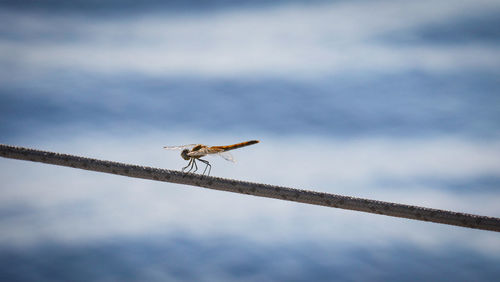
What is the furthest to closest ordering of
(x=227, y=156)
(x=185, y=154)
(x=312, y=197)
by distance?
(x=227, y=156) → (x=185, y=154) → (x=312, y=197)

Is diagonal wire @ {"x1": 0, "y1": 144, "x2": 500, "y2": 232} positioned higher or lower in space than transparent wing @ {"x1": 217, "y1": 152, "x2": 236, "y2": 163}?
lower

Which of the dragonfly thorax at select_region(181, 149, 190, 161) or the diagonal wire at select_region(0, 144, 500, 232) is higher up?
the dragonfly thorax at select_region(181, 149, 190, 161)

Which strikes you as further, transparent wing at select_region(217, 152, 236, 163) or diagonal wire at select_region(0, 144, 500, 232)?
transparent wing at select_region(217, 152, 236, 163)

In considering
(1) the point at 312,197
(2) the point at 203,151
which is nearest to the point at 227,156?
(2) the point at 203,151

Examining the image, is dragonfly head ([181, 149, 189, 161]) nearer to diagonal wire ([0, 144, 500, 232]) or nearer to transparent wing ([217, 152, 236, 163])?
transparent wing ([217, 152, 236, 163])

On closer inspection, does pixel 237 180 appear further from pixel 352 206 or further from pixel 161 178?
pixel 352 206

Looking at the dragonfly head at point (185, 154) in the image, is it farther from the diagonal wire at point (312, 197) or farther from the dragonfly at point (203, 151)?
the diagonal wire at point (312, 197)

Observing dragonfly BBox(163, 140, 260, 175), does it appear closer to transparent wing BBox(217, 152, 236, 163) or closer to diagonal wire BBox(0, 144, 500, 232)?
transparent wing BBox(217, 152, 236, 163)

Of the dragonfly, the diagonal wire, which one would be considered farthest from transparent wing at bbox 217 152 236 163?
the diagonal wire

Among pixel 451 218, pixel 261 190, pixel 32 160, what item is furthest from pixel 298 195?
pixel 32 160

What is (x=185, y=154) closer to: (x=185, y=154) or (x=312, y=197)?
(x=185, y=154)

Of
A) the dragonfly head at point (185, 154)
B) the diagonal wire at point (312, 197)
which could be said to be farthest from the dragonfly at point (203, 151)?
the diagonal wire at point (312, 197)
